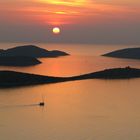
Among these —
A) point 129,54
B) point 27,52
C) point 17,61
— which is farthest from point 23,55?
point 129,54

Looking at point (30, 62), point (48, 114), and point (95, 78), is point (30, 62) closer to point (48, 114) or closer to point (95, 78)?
point (95, 78)

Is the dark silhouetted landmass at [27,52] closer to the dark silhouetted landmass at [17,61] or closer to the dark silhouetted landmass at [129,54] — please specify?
the dark silhouetted landmass at [17,61]

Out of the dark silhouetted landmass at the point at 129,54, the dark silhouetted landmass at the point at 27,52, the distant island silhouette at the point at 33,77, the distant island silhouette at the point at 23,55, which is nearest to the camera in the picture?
the distant island silhouette at the point at 33,77

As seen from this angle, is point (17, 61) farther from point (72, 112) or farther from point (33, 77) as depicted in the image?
point (72, 112)

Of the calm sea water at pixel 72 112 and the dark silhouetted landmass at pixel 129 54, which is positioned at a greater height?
the dark silhouetted landmass at pixel 129 54

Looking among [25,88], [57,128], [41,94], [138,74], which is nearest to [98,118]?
[57,128]

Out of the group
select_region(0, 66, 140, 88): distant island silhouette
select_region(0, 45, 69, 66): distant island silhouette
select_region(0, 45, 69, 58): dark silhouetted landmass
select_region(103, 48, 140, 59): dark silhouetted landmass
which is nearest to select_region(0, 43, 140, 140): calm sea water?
select_region(0, 66, 140, 88): distant island silhouette

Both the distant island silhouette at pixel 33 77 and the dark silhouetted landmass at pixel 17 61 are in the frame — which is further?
the dark silhouetted landmass at pixel 17 61

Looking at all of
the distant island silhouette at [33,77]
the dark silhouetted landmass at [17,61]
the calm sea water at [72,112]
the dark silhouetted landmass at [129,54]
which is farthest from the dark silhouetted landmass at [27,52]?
the calm sea water at [72,112]

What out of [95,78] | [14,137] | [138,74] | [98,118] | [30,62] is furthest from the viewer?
[30,62]
